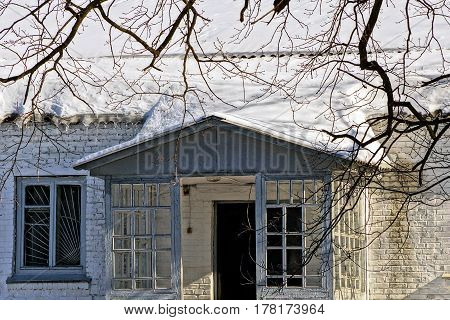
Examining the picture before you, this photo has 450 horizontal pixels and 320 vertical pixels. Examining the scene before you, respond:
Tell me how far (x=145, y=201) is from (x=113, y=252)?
0.69m

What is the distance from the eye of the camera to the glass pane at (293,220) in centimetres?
1422

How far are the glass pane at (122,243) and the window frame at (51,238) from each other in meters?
1.11

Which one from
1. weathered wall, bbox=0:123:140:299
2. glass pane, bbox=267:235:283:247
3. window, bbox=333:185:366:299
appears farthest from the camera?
weathered wall, bbox=0:123:140:299

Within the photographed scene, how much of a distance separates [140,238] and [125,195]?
1.82ft

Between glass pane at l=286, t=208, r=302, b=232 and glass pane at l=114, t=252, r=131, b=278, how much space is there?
190 centimetres

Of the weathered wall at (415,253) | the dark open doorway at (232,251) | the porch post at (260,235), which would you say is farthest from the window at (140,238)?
the weathered wall at (415,253)

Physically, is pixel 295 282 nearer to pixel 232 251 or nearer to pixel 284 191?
pixel 284 191

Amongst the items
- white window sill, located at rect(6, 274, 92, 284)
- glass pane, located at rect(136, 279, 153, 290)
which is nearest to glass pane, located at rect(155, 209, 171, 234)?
glass pane, located at rect(136, 279, 153, 290)

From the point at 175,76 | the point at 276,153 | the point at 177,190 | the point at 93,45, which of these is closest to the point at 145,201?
the point at 177,190

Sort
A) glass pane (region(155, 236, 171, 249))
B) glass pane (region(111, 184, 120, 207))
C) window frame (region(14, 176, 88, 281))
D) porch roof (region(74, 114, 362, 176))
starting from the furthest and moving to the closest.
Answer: window frame (region(14, 176, 88, 281)), glass pane (region(155, 236, 171, 249)), glass pane (region(111, 184, 120, 207)), porch roof (region(74, 114, 362, 176))

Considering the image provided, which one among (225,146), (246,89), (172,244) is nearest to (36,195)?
(172,244)

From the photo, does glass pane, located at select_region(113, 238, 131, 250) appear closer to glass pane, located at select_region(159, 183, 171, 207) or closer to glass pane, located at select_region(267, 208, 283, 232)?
glass pane, located at select_region(159, 183, 171, 207)

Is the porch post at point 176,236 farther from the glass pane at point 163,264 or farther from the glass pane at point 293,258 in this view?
the glass pane at point 293,258

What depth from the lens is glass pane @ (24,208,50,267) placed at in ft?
51.2
